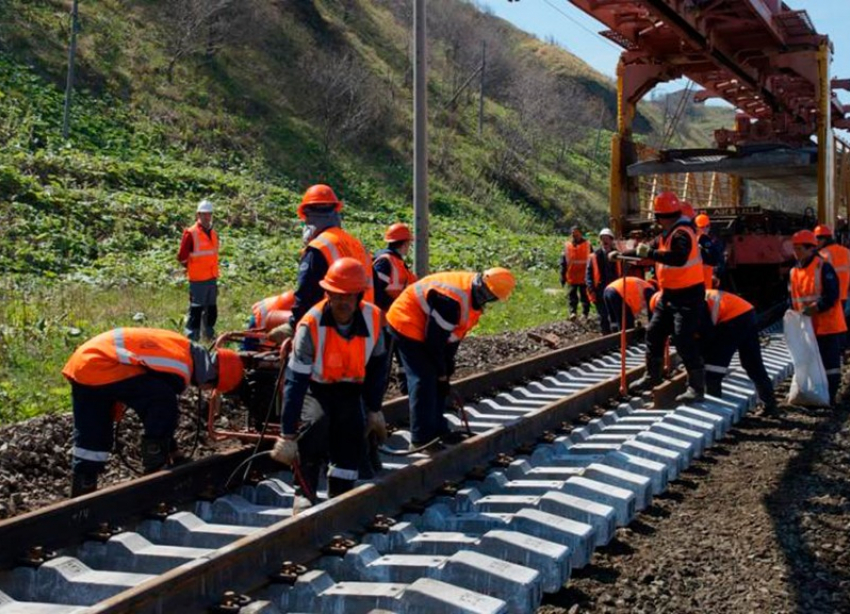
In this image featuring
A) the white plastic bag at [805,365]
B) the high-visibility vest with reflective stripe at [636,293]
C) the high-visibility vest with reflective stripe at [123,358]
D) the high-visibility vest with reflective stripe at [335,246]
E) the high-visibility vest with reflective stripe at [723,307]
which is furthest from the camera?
the high-visibility vest with reflective stripe at [636,293]

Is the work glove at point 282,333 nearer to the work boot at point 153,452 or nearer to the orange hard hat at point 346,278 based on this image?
the work boot at point 153,452

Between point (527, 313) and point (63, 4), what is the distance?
975 inches

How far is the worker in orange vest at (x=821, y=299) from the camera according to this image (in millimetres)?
9156

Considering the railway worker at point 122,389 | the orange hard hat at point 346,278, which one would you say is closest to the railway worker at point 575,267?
the railway worker at point 122,389

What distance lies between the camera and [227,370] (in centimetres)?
620

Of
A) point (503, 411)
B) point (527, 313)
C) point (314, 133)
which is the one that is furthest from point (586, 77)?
point (503, 411)

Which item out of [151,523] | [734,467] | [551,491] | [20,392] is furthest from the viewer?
[20,392]

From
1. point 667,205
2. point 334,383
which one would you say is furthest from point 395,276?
point 334,383

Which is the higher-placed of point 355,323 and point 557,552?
point 355,323

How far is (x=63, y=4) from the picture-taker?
3388 cm

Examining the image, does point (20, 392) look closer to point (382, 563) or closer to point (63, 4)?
point (382, 563)

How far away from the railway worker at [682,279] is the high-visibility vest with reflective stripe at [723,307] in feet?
1.03

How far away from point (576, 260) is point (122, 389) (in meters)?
10.4

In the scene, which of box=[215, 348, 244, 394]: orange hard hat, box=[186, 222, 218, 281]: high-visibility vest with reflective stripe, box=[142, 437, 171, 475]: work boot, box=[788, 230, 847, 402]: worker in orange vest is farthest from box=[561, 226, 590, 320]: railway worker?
box=[142, 437, 171, 475]: work boot
